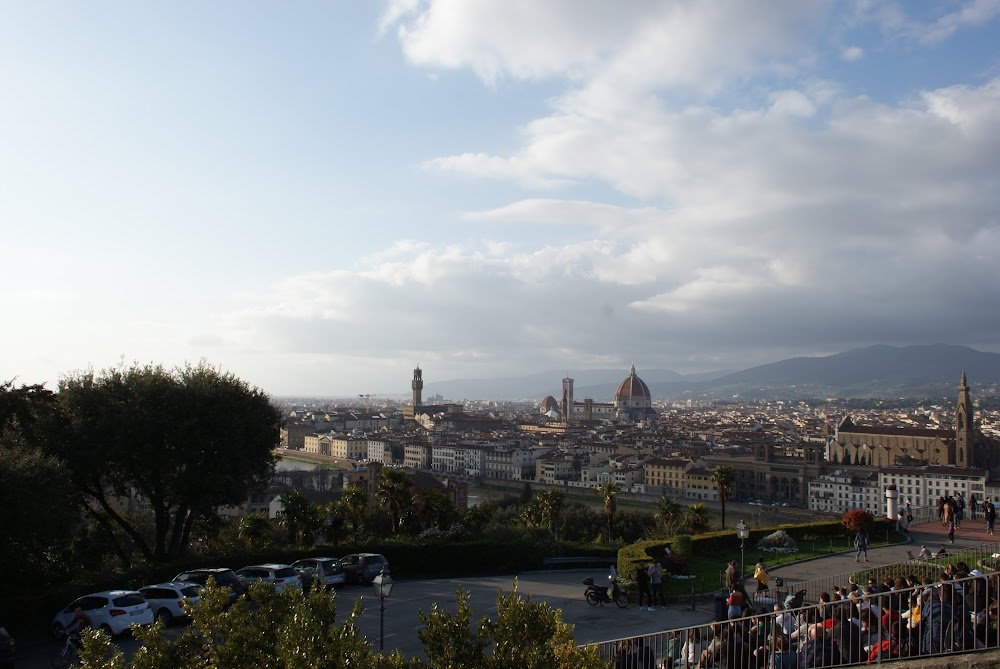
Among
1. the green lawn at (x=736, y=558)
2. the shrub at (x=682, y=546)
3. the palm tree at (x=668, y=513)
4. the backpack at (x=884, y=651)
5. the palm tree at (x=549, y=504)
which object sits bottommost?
the palm tree at (x=668, y=513)

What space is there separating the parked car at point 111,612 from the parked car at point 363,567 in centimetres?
475

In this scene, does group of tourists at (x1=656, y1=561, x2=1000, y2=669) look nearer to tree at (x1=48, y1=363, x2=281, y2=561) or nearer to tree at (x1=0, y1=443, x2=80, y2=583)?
tree at (x1=0, y1=443, x2=80, y2=583)

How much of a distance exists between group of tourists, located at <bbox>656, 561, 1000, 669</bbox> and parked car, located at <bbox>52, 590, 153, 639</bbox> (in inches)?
352

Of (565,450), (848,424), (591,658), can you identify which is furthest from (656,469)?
(591,658)

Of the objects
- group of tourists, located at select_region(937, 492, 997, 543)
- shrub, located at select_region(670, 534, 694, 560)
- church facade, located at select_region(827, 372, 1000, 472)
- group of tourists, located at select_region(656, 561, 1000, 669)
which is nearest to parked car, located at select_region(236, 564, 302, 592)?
shrub, located at select_region(670, 534, 694, 560)

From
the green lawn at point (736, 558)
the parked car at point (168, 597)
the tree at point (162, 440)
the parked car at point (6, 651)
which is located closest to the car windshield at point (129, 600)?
the parked car at point (168, 597)

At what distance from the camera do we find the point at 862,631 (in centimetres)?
846

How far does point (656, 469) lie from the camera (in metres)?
92.9

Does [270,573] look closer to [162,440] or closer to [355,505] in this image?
[162,440]

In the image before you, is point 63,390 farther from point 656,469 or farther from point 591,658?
point 656,469

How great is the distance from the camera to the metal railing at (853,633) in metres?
7.30

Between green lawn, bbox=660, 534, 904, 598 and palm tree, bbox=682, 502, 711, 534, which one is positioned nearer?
green lawn, bbox=660, 534, 904, 598

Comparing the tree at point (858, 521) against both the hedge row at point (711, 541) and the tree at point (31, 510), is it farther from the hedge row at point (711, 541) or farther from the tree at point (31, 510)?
the tree at point (31, 510)

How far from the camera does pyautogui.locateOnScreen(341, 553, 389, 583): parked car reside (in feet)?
57.1
